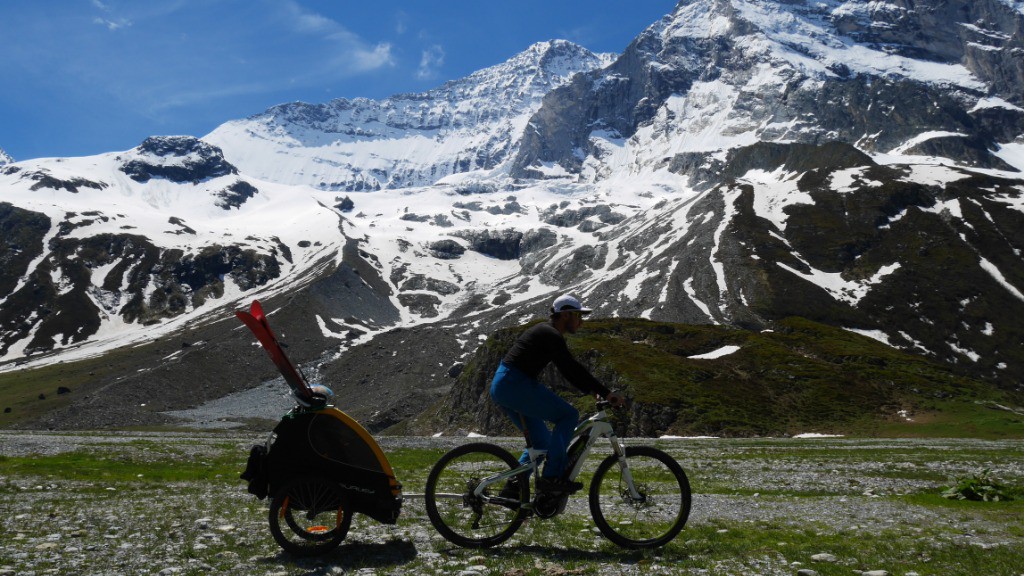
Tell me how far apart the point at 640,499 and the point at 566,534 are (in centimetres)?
182

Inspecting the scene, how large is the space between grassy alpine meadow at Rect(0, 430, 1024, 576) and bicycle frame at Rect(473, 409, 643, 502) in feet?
1.02

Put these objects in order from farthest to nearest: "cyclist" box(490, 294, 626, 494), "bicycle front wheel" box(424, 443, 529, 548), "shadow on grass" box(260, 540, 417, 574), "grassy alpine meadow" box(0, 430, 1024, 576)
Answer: "bicycle front wheel" box(424, 443, 529, 548) → "cyclist" box(490, 294, 626, 494) → "shadow on grass" box(260, 540, 417, 574) → "grassy alpine meadow" box(0, 430, 1024, 576)

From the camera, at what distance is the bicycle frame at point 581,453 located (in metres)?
12.5

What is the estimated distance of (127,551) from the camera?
39.0 feet

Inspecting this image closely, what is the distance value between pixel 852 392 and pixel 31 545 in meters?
92.2

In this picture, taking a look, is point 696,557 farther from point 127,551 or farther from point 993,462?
point 993,462

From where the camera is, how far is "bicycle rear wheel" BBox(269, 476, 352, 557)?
40.5ft

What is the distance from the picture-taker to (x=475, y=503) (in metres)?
12.7

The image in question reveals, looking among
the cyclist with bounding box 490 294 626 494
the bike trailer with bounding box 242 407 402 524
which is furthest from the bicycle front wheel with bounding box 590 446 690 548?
the bike trailer with bounding box 242 407 402 524

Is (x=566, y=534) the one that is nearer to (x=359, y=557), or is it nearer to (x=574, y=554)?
(x=574, y=554)

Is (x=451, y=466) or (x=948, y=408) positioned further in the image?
(x=948, y=408)

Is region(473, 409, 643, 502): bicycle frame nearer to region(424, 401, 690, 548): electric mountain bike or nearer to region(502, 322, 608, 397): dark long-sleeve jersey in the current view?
region(424, 401, 690, 548): electric mountain bike

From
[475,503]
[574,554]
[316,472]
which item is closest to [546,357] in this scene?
[475,503]

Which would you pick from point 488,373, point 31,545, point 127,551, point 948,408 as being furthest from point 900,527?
point 488,373
